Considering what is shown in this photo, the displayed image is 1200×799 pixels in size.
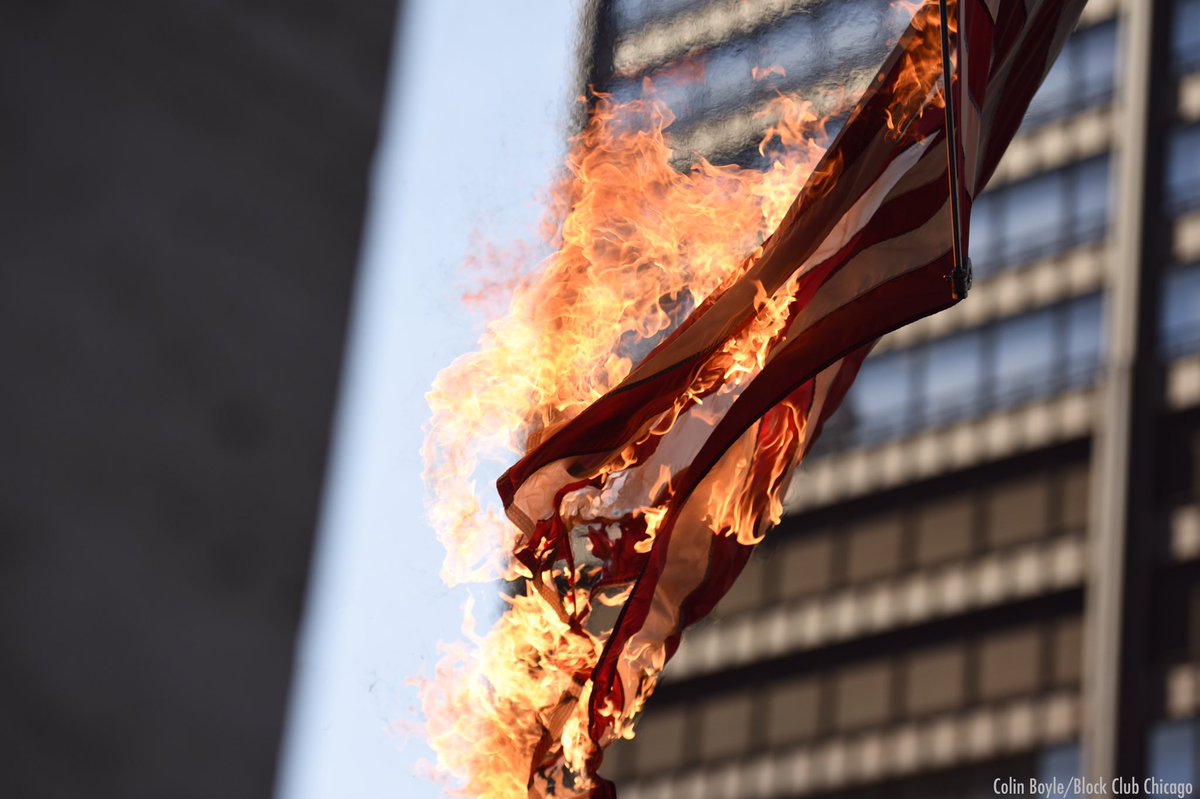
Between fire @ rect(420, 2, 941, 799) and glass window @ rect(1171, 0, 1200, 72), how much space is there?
1334 inches

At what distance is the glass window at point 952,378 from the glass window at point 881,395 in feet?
1.66

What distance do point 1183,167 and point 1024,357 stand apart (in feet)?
16.7

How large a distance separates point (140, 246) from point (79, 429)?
0.72 m

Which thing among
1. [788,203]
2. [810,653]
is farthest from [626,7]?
[810,653]

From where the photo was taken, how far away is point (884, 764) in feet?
137

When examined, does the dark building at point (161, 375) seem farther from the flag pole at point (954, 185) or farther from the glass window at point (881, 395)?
the glass window at point (881, 395)

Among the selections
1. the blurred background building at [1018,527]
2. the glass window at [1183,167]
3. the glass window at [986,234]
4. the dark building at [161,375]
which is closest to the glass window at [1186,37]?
the blurred background building at [1018,527]

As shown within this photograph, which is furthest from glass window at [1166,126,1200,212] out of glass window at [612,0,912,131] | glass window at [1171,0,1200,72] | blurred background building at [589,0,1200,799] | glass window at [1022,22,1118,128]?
glass window at [612,0,912,131]

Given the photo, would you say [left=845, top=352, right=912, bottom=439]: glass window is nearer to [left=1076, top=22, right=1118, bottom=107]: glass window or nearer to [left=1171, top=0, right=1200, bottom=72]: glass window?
[left=1076, top=22, right=1118, bottom=107]: glass window

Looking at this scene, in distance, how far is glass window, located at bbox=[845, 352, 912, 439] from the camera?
45438 millimetres

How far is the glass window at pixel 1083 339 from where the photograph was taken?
4219cm

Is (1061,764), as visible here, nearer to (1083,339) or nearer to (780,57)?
(1083,339)

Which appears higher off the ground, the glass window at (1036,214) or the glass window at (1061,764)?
the glass window at (1036,214)

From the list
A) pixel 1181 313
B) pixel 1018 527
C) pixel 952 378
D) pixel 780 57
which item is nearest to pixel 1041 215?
pixel 952 378
